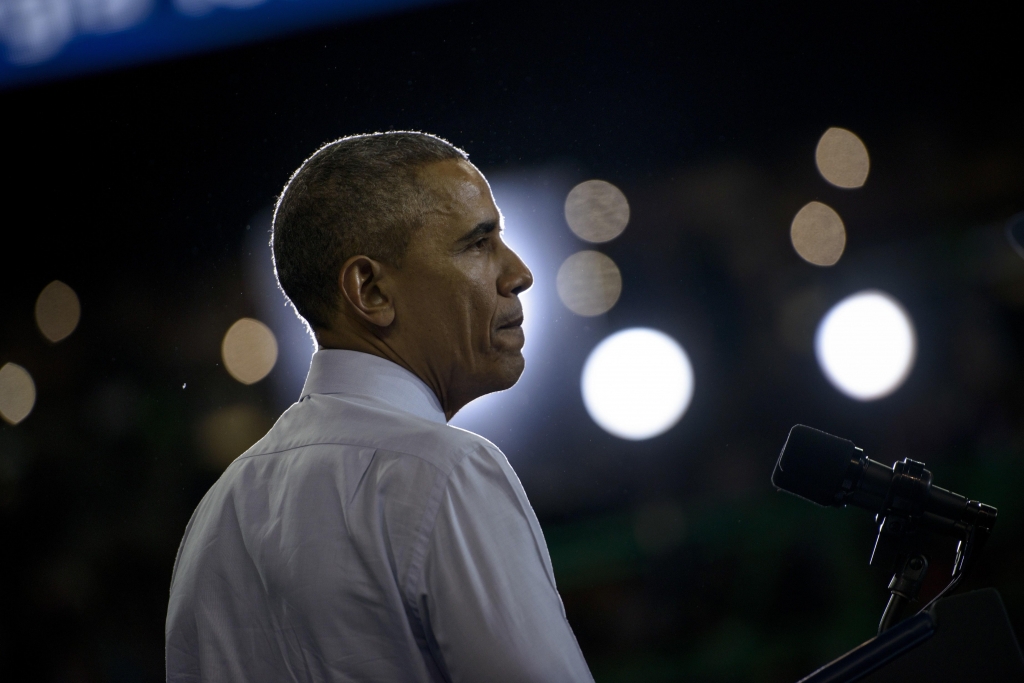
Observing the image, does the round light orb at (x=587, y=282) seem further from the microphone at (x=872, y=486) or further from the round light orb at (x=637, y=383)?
the microphone at (x=872, y=486)

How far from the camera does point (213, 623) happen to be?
2.42 feet

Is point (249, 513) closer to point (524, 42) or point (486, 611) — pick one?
point (486, 611)

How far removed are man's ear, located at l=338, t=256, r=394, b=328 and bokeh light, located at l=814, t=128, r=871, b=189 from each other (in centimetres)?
119

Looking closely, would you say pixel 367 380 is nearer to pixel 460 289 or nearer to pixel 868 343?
pixel 460 289

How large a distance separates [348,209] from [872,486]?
0.64 meters

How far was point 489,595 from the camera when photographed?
0.62 m

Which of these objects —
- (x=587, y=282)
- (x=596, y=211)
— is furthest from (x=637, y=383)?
(x=596, y=211)

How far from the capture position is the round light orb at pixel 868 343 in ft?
6.33

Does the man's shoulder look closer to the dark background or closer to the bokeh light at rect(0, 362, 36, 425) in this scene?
the dark background

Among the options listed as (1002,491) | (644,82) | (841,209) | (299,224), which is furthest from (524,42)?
(1002,491)

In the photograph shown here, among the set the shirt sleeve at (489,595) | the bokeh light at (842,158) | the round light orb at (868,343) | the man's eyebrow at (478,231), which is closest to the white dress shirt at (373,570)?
the shirt sleeve at (489,595)

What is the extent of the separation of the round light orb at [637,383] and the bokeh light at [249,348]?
63cm

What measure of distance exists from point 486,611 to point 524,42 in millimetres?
1069

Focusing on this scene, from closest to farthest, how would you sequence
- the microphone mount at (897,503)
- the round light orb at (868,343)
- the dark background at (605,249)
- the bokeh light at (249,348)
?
1. the microphone mount at (897,503)
2. the dark background at (605,249)
3. the bokeh light at (249,348)
4. the round light orb at (868,343)
